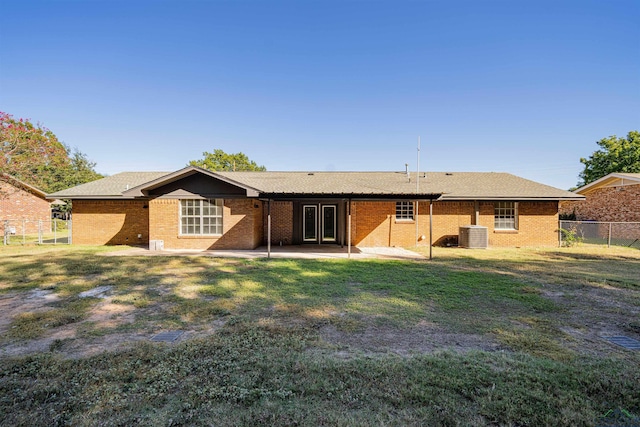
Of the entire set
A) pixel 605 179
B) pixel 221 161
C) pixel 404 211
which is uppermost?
pixel 221 161

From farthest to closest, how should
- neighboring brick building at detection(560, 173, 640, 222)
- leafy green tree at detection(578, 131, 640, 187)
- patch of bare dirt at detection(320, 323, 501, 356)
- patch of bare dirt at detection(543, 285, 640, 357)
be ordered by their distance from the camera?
leafy green tree at detection(578, 131, 640, 187) → neighboring brick building at detection(560, 173, 640, 222) → patch of bare dirt at detection(543, 285, 640, 357) → patch of bare dirt at detection(320, 323, 501, 356)

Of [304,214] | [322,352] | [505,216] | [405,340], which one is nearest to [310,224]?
[304,214]

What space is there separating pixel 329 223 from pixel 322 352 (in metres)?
12.4

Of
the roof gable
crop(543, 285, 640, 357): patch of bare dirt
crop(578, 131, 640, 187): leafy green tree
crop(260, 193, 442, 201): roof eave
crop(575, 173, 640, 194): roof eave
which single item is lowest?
crop(543, 285, 640, 357): patch of bare dirt

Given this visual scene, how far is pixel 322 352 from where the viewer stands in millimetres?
3652

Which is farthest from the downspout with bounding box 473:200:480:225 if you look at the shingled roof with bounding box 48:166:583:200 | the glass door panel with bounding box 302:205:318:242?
the glass door panel with bounding box 302:205:318:242

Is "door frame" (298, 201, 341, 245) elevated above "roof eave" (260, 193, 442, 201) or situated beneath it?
situated beneath

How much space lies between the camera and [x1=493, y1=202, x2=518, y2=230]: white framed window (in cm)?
1531

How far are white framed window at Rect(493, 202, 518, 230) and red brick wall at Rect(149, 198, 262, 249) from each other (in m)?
12.2

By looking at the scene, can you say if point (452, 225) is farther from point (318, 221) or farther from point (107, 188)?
point (107, 188)

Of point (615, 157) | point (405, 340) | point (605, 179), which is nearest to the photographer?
point (405, 340)

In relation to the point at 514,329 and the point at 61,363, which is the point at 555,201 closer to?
the point at 514,329

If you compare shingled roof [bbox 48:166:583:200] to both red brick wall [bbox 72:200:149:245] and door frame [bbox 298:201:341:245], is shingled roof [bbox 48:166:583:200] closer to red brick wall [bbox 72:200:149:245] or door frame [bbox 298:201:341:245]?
red brick wall [bbox 72:200:149:245]

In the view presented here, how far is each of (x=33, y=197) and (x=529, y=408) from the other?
33.2 metres
